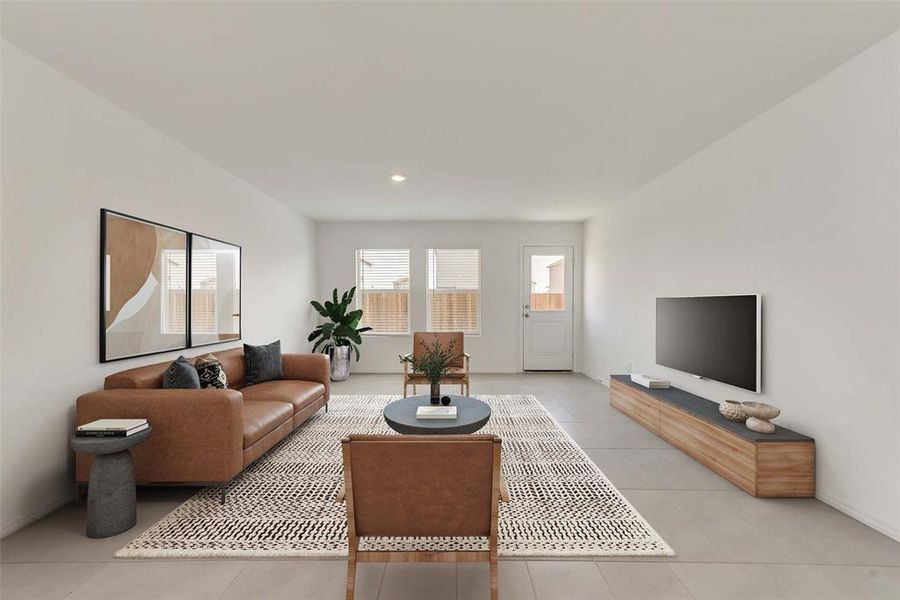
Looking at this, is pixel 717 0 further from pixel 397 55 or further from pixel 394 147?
pixel 394 147

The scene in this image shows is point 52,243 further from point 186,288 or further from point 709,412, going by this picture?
point 709,412

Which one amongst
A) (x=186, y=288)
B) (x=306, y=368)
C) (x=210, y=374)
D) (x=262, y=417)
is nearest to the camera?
(x=262, y=417)

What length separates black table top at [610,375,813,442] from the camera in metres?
2.64

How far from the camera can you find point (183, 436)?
8.23ft

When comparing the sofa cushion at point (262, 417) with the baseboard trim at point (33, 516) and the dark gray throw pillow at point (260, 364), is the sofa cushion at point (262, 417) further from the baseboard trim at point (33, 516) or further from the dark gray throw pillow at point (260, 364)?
the baseboard trim at point (33, 516)

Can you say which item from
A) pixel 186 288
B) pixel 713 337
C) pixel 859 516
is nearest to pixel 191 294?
pixel 186 288

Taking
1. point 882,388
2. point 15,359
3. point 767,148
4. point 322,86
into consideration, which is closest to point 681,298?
point 767,148

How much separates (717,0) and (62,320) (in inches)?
159

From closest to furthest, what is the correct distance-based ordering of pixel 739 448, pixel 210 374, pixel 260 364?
pixel 739 448, pixel 210 374, pixel 260 364

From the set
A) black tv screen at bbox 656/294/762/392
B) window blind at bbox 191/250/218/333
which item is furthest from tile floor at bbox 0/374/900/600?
window blind at bbox 191/250/218/333

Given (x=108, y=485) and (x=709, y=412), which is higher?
(x=709, y=412)

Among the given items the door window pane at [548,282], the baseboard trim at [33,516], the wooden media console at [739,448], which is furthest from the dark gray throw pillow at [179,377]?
the door window pane at [548,282]

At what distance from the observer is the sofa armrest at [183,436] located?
2.49 m

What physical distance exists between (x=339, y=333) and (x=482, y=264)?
268 cm
